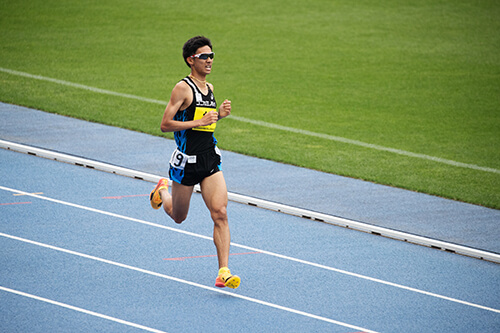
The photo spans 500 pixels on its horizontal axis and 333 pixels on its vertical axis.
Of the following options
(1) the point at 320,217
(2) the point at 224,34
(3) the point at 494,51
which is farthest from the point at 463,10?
(1) the point at 320,217

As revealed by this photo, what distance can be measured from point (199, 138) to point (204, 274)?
1.29 metres

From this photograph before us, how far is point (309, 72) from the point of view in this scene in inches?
752

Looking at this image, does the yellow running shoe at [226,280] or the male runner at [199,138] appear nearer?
the yellow running shoe at [226,280]

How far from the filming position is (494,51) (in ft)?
70.6

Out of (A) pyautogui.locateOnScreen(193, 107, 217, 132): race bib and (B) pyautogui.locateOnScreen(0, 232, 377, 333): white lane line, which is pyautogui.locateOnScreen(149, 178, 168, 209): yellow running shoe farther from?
(A) pyautogui.locateOnScreen(193, 107, 217, 132): race bib

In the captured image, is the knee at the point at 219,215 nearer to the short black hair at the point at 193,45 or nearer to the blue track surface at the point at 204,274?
the blue track surface at the point at 204,274

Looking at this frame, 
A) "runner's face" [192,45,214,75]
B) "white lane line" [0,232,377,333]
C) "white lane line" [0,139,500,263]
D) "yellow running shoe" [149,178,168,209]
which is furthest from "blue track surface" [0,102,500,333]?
A: "runner's face" [192,45,214,75]

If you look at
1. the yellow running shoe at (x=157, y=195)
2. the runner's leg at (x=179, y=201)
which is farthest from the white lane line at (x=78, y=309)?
the yellow running shoe at (x=157, y=195)

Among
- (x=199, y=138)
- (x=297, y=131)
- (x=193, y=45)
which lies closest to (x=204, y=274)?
(x=199, y=138)

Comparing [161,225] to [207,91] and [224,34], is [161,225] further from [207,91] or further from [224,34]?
[224,34]

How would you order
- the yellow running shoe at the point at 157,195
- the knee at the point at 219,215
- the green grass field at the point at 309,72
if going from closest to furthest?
1. the knee at the point at 219,215
2. the yellow running shoe at the point at 157,195
3. the green grass field at the point at 309,72

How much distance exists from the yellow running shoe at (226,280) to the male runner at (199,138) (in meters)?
0.01

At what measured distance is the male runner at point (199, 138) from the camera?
253 inches

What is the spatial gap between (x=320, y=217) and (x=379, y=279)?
1.80 m
